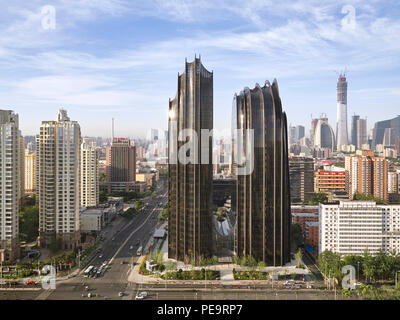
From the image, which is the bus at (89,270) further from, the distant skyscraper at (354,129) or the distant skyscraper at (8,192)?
the distant skyscraper at (354,129)

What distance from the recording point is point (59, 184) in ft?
69.9

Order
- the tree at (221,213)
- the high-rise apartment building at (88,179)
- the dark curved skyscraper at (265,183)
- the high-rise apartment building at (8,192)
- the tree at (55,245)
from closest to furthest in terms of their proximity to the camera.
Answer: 1. the dark curved skyscraper at (265,183)
2. the high-rise apartment building at (8,192)
3. the tree at (55,245)
4. the tree at (221,213)
5. the high-rise apartment building at (88,179)

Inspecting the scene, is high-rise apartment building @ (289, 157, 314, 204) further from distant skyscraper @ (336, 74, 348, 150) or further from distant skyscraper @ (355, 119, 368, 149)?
distant skyscraper @ (336, 74, 348, 150)

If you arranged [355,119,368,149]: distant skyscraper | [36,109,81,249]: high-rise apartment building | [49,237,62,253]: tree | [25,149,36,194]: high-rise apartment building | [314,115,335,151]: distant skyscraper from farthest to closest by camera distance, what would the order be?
[314,115,335,151]: distant skyscraper, [355,119,368,149]: distant skyscraper, [25,149,36,194]: high-rise apartment building, [36,109,81,249]: high-rise apartment building, [49,237,62,253]: tree

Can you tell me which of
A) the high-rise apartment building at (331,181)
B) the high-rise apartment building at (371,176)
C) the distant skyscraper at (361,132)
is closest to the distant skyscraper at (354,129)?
the distant skyscraper at (361,132)

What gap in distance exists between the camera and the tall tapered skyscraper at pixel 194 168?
18391 mm

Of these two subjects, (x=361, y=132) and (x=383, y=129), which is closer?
(x=383, y=129)

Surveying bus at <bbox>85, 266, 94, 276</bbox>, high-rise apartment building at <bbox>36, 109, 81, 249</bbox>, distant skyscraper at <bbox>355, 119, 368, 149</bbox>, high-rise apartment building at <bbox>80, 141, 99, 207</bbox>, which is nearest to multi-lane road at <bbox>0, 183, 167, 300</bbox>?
bus at <bbox>85, 266, 94, 276</bbox>

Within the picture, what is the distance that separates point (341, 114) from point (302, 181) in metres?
51.0

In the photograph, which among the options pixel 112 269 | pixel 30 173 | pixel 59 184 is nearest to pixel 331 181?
pixel 112 269

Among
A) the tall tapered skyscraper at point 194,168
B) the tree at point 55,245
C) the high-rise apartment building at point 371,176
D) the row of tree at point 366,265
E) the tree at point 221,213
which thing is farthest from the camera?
the high-rise apartment building at point 371,176

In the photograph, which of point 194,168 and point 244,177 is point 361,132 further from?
point 194,168

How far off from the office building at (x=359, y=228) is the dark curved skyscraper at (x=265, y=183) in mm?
2416

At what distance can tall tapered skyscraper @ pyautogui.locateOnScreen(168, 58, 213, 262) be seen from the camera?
60.3 feet
